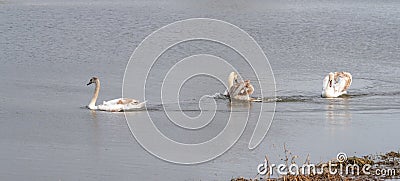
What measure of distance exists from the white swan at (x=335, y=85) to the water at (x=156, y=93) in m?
0.23

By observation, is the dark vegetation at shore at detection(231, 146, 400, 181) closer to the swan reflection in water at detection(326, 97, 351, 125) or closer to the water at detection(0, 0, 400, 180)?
the water at detection(0, 0, 400, 180)

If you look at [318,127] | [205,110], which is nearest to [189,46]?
[205,110]

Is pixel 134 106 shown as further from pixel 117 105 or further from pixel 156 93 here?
pixel 156 93

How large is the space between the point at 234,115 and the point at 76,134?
2.65 m

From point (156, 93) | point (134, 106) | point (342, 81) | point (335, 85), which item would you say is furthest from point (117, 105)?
point (342, 81)

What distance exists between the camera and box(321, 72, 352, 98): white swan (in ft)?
44.7

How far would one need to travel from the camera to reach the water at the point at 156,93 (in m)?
9.10

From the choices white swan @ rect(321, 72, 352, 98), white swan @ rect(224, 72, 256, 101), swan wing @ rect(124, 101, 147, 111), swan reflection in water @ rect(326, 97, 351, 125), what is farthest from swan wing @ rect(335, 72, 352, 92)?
swan wing @ rect(124, 101, 147, 111)

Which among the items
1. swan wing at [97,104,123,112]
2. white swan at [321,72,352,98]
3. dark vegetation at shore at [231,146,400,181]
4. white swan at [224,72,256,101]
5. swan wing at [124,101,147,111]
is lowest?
dark vegetation at shore at [231,146,400,181]

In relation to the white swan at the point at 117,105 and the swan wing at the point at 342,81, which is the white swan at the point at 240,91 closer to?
the swan wing at the point at 342,81

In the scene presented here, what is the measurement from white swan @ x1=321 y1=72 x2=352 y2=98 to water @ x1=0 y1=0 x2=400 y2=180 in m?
0.23

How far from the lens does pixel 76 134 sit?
35.0 ft

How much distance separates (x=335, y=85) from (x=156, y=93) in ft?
9.69

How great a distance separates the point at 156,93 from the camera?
13.7 m
